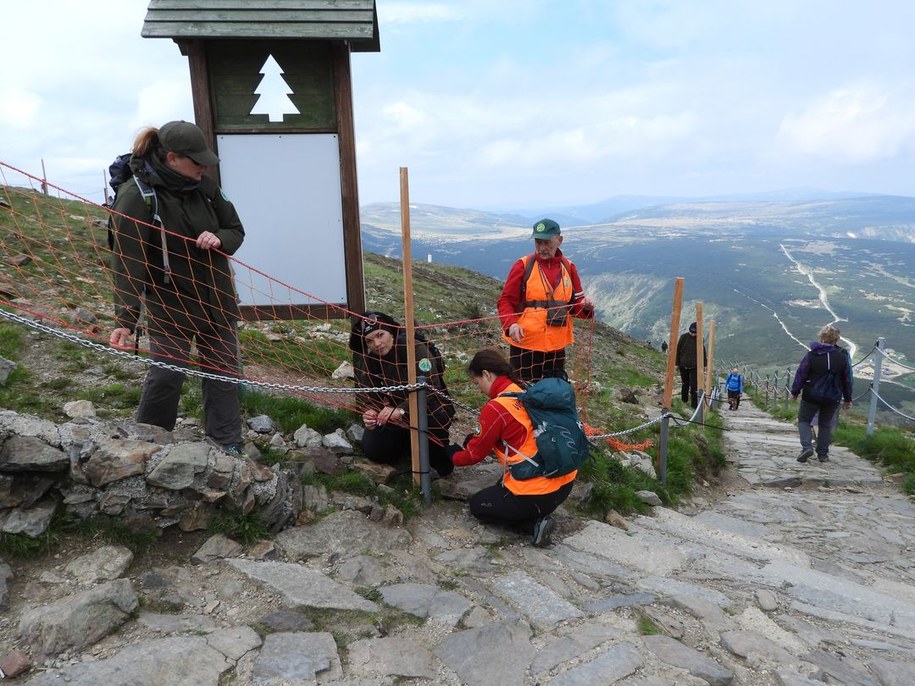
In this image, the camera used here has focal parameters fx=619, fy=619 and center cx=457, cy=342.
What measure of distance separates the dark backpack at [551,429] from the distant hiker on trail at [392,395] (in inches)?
39.2

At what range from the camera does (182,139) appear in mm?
4121

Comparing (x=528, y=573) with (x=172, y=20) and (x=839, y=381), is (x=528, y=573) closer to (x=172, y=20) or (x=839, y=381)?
(x=172, y=20)

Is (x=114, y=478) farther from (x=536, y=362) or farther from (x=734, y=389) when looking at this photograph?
(x=734, y=389)

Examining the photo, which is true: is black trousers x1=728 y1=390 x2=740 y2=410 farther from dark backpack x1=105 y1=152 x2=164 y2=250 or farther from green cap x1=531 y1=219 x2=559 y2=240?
dark backpack x1=105 y1=152 x2=164 y2=250

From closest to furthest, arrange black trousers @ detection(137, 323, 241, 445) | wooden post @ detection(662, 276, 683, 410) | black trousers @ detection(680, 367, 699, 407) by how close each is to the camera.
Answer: black trousers @ detection(137, 323, 241, 445), wooden post @ detection(662, 276, 683, 410), black trousers @ detection(680, 367, 699, 407)

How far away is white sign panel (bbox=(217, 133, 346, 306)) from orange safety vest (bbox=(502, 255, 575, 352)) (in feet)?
6.10

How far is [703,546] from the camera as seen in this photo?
557cm

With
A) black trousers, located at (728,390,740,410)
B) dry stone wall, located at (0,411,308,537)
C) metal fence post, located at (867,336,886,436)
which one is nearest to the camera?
dry stone wall, located at (0,411,308,537)

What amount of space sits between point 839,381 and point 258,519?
8.66m

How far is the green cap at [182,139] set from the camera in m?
4.11

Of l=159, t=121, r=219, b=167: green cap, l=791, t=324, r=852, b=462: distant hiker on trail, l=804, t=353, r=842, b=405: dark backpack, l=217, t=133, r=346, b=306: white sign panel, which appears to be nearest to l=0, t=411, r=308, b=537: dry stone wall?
l=159, t=121, r=219, b=167: green cap

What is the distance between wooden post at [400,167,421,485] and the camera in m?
4.76

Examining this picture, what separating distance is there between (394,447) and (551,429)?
60.6 inches

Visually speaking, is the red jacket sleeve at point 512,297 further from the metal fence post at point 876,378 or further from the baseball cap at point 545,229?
the metal fence post at point 876,378
